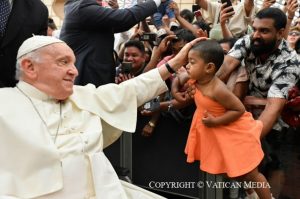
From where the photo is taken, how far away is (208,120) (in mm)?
3037

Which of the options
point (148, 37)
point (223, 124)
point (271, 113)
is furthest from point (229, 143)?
point (148, 37)

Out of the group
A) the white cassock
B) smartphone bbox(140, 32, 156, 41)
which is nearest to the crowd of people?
the white cassock

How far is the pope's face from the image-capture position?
2.51 metres

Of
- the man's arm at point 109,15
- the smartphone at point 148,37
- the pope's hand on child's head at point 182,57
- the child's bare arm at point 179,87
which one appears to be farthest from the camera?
the smartphone at point 148,37

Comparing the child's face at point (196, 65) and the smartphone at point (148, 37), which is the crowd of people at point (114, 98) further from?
the smartphone at point (148, 37)

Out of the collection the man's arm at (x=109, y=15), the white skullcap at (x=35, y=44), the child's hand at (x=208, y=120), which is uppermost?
the white skullcap at (x=35, y=44)

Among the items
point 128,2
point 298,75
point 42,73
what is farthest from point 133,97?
point 128,2

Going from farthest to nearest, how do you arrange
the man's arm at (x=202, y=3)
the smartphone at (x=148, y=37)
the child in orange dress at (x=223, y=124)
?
the man's arm at (x=202, y=3) → the smartphone at (x=148, y=37) → the child in orange dress at (x=223, y=124)

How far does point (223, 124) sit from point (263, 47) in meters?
0.72

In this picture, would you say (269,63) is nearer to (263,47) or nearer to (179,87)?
(263,47)

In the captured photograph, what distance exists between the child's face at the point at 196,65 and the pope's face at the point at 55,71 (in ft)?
2.55

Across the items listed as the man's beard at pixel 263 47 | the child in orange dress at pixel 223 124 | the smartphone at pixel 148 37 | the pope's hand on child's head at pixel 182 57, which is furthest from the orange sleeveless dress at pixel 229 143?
the smartphone at pixel 148 37

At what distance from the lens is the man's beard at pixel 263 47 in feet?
11.0

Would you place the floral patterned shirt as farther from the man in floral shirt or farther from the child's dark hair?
the child's dark hair
